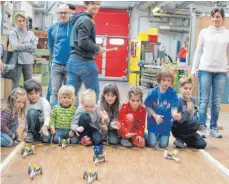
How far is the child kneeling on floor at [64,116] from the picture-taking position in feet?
10.6

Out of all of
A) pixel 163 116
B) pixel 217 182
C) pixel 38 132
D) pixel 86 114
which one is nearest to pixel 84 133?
pixel 86 114

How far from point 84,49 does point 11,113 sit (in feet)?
2.63

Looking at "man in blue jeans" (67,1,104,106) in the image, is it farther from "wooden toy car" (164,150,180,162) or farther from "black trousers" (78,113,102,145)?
"wooden toy car" (164,150,180,162)

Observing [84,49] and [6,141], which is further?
[84,49]

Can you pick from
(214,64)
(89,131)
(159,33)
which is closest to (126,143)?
(89,131)

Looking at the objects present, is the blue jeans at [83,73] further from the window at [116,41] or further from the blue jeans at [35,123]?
the window at [116,41]

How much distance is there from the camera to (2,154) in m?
2.82

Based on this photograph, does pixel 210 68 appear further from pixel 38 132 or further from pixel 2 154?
pixel 2 154

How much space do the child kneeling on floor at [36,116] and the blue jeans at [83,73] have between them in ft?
0.99

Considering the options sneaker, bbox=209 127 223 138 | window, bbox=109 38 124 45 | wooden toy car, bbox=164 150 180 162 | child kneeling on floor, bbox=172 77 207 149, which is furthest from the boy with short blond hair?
window, bbox=109 38 124 45

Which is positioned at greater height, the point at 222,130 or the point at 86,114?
the point at 86,114

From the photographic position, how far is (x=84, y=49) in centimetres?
327

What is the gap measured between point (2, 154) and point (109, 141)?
3.00ft

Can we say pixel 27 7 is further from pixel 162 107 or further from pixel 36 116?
pixel 162 107
